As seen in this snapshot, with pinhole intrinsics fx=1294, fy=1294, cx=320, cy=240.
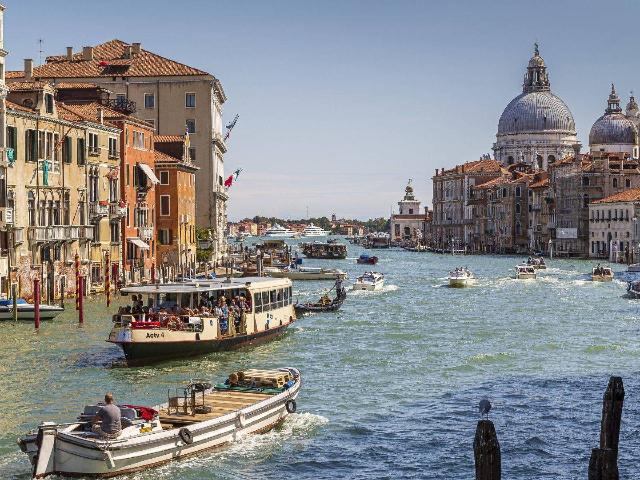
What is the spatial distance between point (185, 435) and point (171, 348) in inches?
362

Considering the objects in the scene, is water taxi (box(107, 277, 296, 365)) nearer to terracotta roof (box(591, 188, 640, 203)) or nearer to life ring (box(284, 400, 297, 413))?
life ring (box(284, 400, 297, 413))

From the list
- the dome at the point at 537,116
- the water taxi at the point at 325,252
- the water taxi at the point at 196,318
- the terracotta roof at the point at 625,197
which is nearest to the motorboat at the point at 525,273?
the terracotta roof at the point at 625,197

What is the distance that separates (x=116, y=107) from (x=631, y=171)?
67.6m

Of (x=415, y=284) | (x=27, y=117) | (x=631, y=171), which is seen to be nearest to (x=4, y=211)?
(x=27, y=117)

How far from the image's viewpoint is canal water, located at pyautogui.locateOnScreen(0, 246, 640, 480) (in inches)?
710

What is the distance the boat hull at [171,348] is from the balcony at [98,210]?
60.2 ft

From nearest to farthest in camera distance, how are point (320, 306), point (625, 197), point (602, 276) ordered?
point (320, 306) → point (602, 276) → point (625, 197)

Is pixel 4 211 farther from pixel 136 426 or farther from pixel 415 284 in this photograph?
pixel 415 284

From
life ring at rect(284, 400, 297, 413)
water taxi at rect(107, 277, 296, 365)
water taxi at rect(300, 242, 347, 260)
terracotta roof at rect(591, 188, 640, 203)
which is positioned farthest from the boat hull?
water taxi at rect(300, 242, 347, 260)

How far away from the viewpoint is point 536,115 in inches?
6634

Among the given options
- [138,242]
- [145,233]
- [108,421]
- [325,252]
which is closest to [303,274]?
[145,233]

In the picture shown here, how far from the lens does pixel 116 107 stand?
181 feet

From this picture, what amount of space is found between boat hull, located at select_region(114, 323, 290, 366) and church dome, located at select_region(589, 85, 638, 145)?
134 metres

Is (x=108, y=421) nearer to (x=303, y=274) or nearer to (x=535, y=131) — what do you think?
(x=303, y=274)
